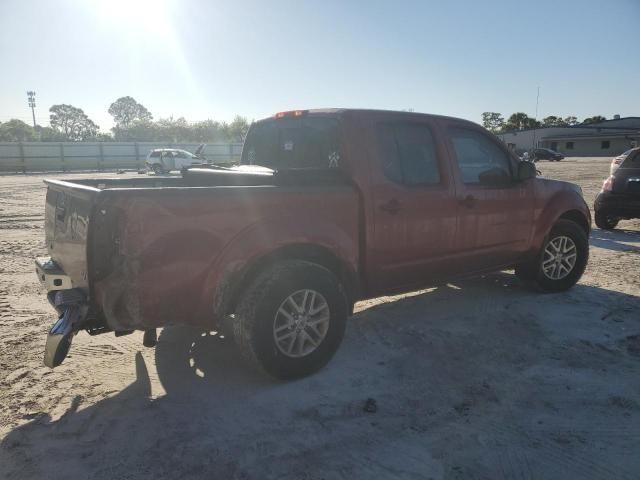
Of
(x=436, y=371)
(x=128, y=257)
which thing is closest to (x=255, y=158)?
(x=128, y=257)

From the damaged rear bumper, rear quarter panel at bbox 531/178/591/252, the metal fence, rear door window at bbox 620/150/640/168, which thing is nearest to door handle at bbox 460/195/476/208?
rear quarter panel at bbox 531/178/591/252

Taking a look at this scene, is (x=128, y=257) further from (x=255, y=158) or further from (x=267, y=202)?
(x=255, y=158)

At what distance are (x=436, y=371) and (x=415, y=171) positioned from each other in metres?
1.63

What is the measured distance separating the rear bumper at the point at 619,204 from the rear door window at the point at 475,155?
218 inches

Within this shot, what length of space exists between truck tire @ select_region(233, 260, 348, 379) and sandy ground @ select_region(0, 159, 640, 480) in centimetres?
18

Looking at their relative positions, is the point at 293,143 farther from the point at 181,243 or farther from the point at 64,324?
the point at 64,324

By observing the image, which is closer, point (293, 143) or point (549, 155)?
point (293, 143)

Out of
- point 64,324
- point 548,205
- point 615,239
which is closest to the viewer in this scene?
point 64,324

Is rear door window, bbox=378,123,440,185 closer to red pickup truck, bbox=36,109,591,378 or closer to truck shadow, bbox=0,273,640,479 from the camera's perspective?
red pickup truck, bbox=36,109,591,378

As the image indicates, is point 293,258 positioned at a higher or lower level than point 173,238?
lower

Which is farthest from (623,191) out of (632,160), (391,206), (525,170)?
(391,206)

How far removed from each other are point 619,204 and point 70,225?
9.39 metres

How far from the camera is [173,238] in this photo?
9.12 feet

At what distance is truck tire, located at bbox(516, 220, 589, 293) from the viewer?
5191mm
